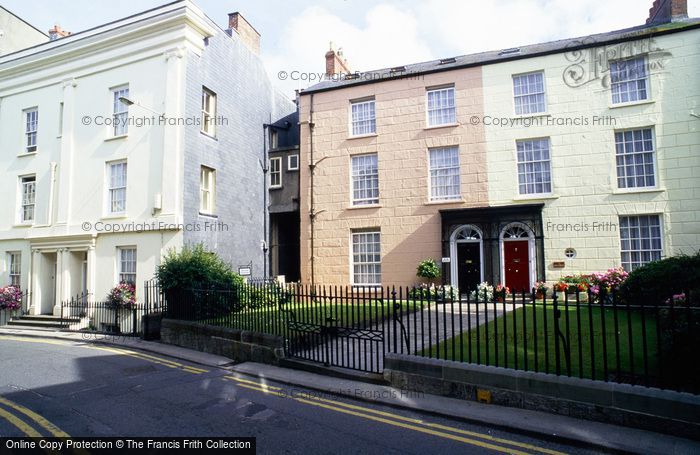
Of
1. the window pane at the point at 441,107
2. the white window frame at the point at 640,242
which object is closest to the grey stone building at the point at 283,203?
the window pane at the point at 441,107

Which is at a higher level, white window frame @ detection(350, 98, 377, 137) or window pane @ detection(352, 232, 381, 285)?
white window frame @ detection(350, 98, 377, 137)

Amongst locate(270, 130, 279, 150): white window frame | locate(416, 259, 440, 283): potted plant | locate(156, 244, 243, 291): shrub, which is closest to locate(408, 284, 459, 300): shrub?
locate(416, 259, 440, 283): potted plant

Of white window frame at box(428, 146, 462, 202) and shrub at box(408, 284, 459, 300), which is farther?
white window frame at box(428, 146, 462, 202)

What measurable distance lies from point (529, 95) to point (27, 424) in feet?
65.4

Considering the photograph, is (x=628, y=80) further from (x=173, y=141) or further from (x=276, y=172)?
(x=173, y=141)

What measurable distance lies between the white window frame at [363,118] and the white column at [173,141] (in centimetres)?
829

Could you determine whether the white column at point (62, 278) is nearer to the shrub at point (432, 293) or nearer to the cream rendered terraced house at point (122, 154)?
the cream rendered terraced house at point (122, 154)

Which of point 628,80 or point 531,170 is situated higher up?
point 628,80

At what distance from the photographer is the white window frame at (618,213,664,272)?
626 inches

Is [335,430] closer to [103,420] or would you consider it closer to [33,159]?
[103,420]

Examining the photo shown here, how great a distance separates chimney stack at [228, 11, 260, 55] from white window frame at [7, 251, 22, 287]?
15697mm

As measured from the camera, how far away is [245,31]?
21.7m

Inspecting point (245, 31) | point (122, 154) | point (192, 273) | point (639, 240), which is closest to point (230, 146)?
point (122, 154)

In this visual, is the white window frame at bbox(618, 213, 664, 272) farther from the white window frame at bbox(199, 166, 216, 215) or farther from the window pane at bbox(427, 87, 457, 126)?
the white window frame at bbox(199, 166, 216, 215)
